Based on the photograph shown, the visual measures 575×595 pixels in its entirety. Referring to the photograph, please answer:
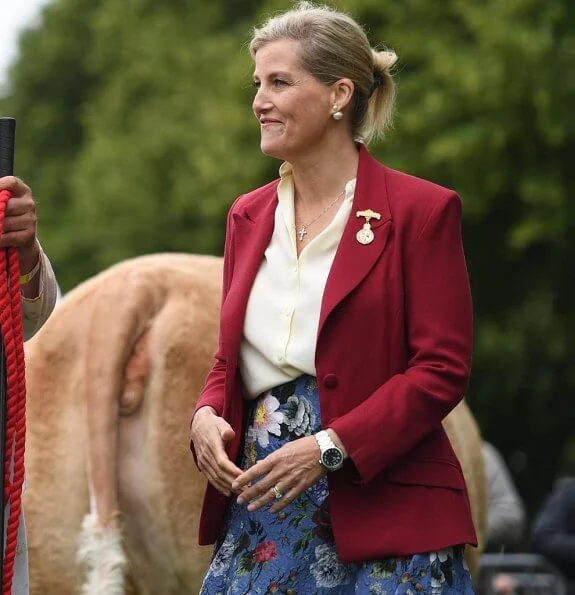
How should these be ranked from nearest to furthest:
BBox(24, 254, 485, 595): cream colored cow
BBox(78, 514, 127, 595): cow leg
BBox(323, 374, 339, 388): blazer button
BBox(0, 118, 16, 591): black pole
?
BBox(0, 118, 16, 591): black pole < BBox(323, 374, 339, 388): blazer button < BBox(78, 514, 127, 595): cow leg < BBox(24, 254, 485, 595): cream colored cow

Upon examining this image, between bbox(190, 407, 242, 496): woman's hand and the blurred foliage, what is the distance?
4.96 metres

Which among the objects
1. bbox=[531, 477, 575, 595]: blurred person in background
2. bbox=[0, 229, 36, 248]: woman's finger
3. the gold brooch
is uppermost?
the gold brooch

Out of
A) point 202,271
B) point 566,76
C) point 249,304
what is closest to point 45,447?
point 202,271

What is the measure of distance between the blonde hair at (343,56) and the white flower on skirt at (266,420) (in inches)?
27.3

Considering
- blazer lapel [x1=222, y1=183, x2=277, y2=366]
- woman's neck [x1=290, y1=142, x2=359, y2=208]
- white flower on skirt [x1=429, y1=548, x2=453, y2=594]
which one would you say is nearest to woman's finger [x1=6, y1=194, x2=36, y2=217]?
blazer lapel [x1=222, y1=183, x2=277, y2=366]

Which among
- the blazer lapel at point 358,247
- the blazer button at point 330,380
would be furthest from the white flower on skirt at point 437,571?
the blazer lapel at point 358,247

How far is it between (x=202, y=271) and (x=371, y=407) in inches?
83.6

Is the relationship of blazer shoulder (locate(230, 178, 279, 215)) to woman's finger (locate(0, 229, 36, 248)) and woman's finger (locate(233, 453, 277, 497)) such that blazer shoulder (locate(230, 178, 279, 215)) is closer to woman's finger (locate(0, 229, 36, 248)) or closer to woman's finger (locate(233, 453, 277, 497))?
woman's finger (locate(0, 229, 36, 248))

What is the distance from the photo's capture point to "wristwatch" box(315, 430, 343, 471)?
10.7 ft

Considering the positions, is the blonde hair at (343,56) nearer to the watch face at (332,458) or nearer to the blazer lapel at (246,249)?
the blazer lapel at (246,249)

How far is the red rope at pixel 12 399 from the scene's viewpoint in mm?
3193

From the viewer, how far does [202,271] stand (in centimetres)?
532

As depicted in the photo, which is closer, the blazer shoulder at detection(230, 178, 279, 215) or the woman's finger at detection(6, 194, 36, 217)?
the woman's finger at detection(6, 194, 36, 217)

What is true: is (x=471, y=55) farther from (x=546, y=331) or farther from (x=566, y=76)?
(x=546, y=331)
